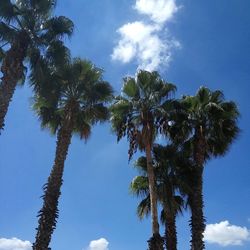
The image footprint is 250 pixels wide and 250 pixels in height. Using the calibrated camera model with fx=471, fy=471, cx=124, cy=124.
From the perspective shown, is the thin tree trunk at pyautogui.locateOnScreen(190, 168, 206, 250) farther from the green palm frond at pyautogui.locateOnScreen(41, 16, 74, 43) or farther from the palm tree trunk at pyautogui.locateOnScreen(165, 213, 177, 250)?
the green palm frond at pyautogui.locateOnScreen(41, 16, 74, 43)

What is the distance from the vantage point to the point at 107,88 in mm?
24953

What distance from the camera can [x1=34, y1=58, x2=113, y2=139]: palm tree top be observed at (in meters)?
23.8

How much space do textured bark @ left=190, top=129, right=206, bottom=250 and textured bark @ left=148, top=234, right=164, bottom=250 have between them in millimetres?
2383

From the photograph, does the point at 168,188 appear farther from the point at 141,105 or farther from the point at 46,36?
the point at 46,36

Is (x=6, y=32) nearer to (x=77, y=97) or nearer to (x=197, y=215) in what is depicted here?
(x=77, y=97)

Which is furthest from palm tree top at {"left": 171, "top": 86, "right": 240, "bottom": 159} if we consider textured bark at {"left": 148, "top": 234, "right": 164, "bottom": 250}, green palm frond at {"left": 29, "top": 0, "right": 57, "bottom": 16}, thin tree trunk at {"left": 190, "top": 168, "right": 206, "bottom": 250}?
green palm frond at {"left": 29, "top": 0, "right": 57, "bottom": 16}

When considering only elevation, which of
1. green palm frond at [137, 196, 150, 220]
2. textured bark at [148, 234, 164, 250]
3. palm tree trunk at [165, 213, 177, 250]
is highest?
green palm frond at [137, 196, 150, 220]

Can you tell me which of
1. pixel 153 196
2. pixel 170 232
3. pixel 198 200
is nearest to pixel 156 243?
pixel 153 196

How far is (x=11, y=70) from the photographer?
20.0 m

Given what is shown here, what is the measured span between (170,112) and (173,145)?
2.01m

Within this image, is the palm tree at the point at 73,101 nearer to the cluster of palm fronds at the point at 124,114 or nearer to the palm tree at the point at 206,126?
the cluster of palm fronds at the point at 124,114

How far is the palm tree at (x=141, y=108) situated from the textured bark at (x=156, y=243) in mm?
4837

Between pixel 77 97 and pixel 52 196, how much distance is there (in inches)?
238

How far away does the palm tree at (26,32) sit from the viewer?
67.0 feet
